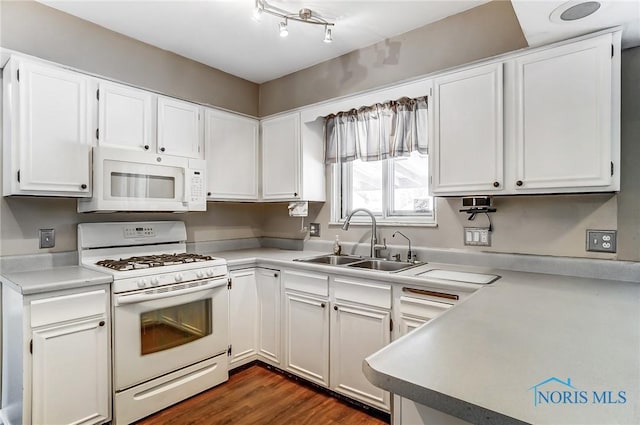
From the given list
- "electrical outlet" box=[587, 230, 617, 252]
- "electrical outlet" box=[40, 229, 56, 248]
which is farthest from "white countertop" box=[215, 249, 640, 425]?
"electrical outlet" box=[40, 229, 56, 248]

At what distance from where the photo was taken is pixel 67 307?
6.17 feet

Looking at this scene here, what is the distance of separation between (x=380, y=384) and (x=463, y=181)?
5.24ft

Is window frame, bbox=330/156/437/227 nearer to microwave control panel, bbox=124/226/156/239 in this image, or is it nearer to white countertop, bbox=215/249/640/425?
white countertop, bbox=215/249/640/425

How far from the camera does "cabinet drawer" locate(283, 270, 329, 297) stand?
2414mm

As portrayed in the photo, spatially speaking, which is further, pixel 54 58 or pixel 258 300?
pixel 258 300

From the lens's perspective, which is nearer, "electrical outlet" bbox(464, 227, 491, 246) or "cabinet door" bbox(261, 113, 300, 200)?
"electrical outlet" bbox(464, 227, 491, 246)

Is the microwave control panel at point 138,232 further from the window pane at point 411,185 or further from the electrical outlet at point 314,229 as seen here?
the window pane at point 411,185

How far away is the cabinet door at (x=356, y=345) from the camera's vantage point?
2.13 metres

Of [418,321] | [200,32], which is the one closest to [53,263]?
[200,32]

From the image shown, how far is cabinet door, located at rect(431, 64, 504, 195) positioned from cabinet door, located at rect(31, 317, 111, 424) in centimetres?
220

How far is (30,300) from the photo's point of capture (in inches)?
69.8

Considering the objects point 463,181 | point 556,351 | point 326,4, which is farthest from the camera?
point 326,4

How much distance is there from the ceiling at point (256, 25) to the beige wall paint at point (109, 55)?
72 mm

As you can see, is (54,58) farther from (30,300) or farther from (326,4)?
(326,4)
